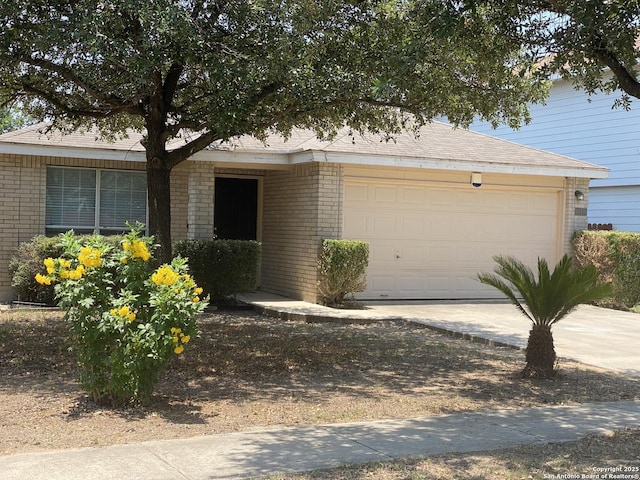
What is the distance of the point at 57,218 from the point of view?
1388 cm

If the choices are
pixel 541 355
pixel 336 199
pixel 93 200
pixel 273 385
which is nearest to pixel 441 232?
pixel 336 199

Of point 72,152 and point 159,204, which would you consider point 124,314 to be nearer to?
point 159,204

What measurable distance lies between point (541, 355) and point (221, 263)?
712 centimetres

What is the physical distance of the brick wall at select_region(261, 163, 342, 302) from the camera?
14047 millimetres

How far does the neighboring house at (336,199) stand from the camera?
539 inches

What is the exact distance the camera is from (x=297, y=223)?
14.8 m

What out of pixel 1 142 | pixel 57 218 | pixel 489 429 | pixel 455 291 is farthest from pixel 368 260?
pixel 489 429

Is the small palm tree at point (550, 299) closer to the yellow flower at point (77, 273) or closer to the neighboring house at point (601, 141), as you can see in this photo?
the yellow flower at point (77, 273)

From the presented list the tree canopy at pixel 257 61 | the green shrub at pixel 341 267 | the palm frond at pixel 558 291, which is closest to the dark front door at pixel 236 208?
the green shrub at pixel 341 267

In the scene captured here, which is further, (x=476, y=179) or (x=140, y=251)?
(x=476, y=179)

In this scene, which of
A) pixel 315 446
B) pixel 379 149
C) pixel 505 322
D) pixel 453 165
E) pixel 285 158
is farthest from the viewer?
pixel 453 165

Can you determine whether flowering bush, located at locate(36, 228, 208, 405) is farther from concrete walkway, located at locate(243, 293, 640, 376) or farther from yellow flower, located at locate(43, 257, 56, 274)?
concrete walkway, located at locate(243, 293, 640, 376)

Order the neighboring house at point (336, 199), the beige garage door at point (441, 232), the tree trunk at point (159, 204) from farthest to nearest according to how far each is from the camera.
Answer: the beige garage door at point (441, 232)
the neighboring house at point (336, 199)
the tree trunk at point (159, 204)

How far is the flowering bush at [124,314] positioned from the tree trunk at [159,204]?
10.4 ft
